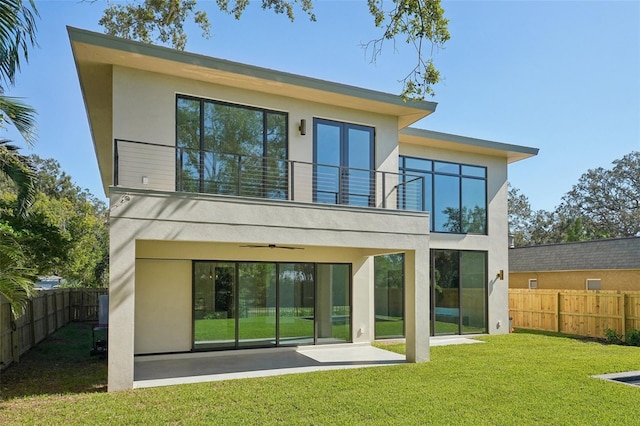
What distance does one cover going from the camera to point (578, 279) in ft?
69.5

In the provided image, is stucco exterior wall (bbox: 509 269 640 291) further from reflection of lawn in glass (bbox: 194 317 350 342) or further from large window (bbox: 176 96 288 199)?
large window (bbox: 176 96 288 199)

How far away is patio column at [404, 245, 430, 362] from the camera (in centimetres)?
1074

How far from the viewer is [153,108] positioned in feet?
34.1

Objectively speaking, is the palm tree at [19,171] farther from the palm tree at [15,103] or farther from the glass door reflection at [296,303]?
the glass door reflection at [296,303]

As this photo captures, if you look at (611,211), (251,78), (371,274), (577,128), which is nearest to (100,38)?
(251,78)

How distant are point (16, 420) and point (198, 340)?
16.5ft

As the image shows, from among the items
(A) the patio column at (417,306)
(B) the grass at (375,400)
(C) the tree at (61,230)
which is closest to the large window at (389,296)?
(A) the patio column at (417,306)

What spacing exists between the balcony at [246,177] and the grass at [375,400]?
4.08 meters

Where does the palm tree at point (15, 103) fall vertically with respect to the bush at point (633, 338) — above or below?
above

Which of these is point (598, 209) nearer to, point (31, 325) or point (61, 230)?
point (61, 230)

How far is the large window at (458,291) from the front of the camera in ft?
51.3

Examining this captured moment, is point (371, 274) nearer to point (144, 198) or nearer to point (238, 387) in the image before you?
point (238, 387)

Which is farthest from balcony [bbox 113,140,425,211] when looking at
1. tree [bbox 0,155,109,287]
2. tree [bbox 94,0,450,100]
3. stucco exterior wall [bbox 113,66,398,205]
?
tree [bbox 94,0,450,100]

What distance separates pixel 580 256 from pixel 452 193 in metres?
9.39
